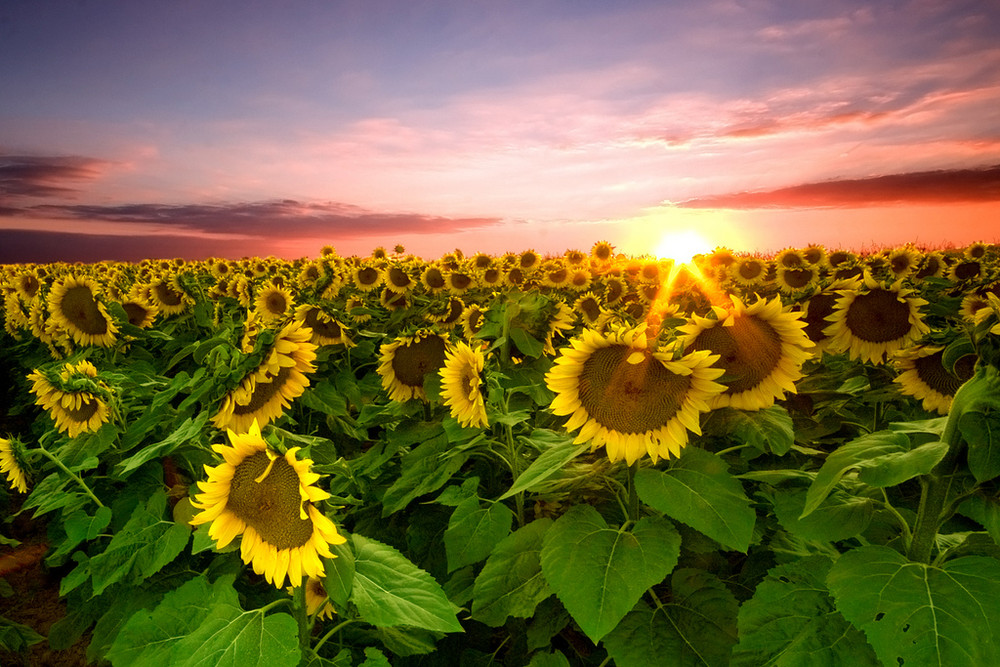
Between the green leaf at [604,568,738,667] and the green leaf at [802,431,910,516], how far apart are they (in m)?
0.55

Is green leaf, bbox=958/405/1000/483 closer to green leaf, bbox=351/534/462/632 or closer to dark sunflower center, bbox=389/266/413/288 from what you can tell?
green leaf, bbox=351/534/462/632

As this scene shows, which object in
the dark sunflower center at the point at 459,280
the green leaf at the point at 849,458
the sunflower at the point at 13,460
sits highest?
the green leaf at the point at 849,458

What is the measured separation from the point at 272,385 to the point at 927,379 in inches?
119

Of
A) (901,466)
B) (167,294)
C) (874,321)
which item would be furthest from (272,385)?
(167,294)

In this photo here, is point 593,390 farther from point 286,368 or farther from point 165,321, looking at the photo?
point 165,321

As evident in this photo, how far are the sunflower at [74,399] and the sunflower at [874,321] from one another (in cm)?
394

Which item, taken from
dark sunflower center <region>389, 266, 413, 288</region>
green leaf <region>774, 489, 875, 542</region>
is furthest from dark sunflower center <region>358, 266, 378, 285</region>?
green leaf <region>774, 489, 875, 542</region>

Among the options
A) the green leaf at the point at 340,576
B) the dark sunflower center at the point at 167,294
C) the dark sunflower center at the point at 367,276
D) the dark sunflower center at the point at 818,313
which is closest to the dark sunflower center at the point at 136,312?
the dark sunflower center at the point at 167,294

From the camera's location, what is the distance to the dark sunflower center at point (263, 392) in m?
2.71

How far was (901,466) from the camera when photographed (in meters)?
1.39

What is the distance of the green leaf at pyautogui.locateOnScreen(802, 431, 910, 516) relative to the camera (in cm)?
146

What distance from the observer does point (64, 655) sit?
4012 millimetres

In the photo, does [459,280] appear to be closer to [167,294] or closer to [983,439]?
[167,294]

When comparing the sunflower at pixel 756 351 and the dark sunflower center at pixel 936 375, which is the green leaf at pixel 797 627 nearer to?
the sunflower at pixel 756 351
